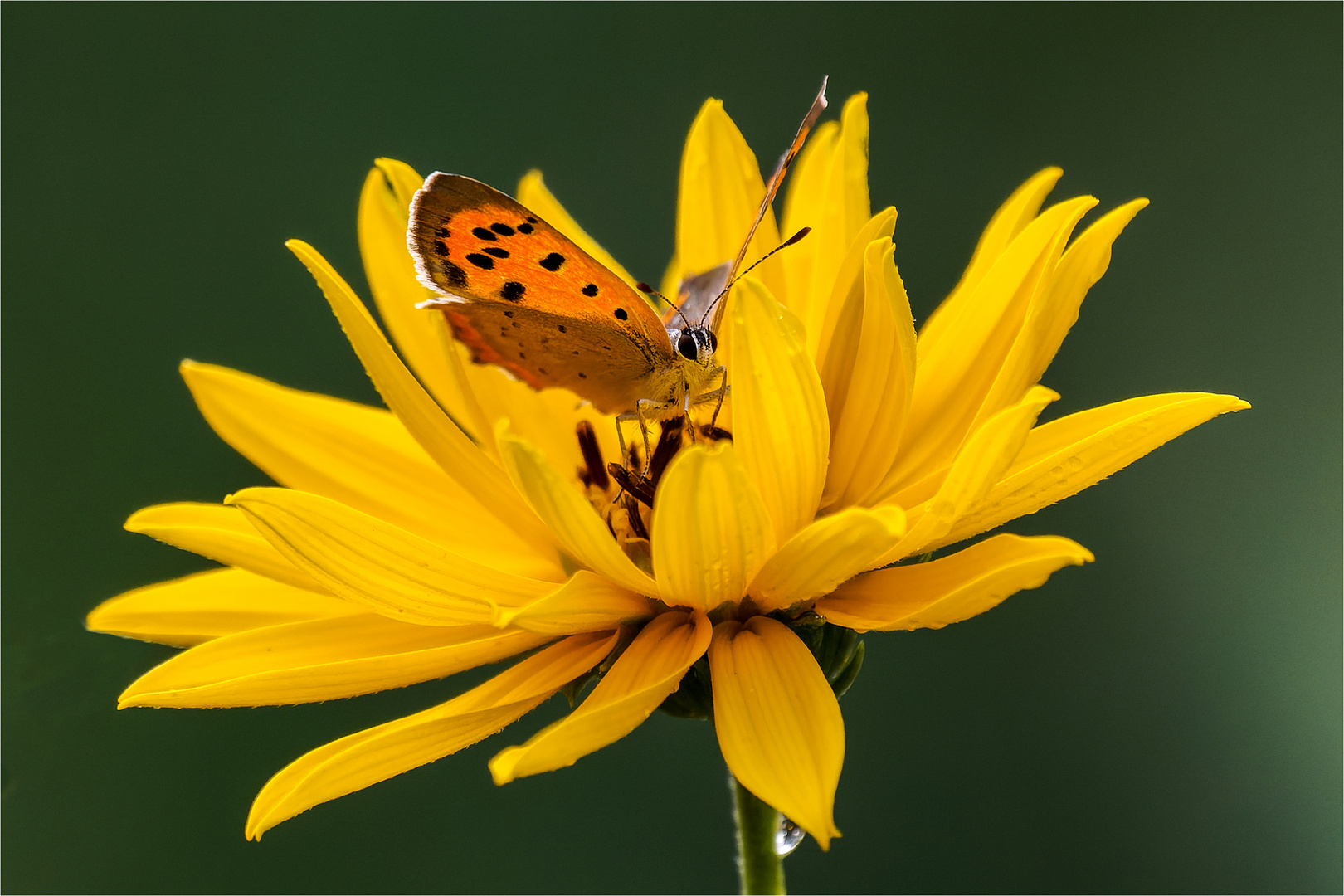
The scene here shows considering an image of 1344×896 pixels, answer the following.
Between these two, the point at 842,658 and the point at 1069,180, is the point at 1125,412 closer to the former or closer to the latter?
the point at 842,658

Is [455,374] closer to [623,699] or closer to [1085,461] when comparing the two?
[623,699]

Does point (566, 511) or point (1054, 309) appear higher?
point (1054, 309)

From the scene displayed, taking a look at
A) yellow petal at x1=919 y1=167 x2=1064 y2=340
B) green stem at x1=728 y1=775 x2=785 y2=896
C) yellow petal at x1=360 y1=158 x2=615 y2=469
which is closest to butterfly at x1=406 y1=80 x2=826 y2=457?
yellow petal at x1=360 y1=158 x2=615 y2=469

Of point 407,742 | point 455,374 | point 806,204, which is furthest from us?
point 806,204

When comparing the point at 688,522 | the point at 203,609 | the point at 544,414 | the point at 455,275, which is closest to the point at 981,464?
the point at 688,522

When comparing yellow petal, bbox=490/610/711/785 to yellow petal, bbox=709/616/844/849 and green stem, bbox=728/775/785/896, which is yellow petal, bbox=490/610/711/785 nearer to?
yellow petal, bbox=709/616/844/849
